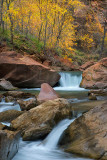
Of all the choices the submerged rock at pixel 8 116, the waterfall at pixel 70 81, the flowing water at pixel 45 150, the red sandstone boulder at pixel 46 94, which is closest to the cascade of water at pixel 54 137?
the flowing water at pixel 45 150

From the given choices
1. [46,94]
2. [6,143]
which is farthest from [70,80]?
[6,143]

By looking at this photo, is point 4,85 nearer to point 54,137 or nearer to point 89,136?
point 54,137

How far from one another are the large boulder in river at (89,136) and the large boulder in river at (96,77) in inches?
323

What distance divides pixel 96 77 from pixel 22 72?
488 cm

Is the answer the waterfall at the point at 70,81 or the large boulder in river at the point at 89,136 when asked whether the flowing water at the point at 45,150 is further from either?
the waterfall at the point at 70,81

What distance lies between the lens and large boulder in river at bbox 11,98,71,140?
185 inches

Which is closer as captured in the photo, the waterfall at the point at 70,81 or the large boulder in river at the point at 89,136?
the large boulder in river at the point at 89,136

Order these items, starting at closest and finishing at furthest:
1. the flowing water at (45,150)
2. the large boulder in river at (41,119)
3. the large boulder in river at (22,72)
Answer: the flowing water at (45,150)
the large boulder in river at (41,119)
the large boulder in river at (22,72)

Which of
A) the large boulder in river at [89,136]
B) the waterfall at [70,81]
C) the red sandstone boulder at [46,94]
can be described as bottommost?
the waterfall at [70,81]

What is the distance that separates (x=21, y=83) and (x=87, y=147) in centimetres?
969

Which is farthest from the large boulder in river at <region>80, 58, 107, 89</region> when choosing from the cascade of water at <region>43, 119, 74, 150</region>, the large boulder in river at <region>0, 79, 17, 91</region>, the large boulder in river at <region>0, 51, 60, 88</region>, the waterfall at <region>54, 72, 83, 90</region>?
the cascade of water at <region>43, 119, 74, 150</region>

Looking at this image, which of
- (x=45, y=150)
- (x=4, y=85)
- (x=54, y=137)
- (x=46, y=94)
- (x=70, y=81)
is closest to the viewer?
(x=45, y=150)

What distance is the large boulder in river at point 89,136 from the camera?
360cm

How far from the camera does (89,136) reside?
156 inches
